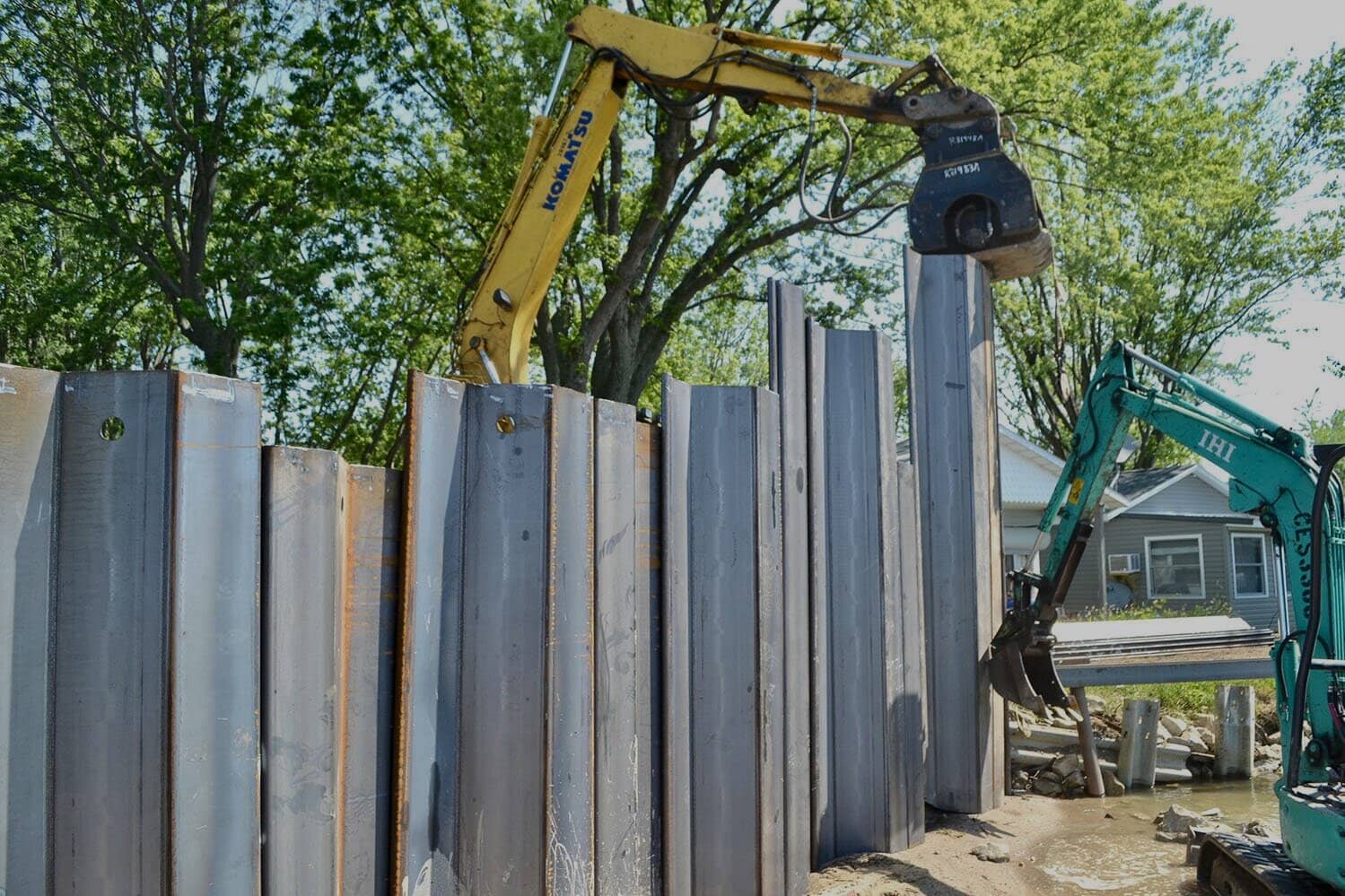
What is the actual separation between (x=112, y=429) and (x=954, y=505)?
5.28m

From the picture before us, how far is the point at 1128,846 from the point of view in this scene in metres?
6.83

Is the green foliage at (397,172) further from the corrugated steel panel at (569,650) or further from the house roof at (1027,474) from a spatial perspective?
the corrugated steel panel at (569,650)

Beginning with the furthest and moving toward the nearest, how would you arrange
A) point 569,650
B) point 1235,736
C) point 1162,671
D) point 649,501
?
point 1235,736 → point 1162,671 → point 649,501 → point 569,650

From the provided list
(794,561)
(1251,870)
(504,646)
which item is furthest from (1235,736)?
(504,646)

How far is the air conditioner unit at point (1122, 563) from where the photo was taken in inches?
1083

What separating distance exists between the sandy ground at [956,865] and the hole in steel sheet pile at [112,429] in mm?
3513

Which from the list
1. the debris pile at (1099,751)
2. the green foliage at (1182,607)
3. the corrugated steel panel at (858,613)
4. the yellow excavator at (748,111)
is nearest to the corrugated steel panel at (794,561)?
the corrugated steel panel at (858,613)

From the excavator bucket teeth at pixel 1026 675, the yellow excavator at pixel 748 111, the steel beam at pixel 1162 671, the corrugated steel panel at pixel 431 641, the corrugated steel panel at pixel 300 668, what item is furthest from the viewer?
the steel beam at pixel 1162 671

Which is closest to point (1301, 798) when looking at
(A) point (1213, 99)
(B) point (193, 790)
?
(B) point (193, 790)

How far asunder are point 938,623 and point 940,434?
114 centimetres

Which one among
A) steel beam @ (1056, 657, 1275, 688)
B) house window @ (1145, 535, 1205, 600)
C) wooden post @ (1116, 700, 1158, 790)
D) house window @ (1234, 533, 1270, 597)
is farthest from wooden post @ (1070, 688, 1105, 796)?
house window @ (1234, 533, 1270, 597)

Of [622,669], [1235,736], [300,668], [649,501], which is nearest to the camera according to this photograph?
[300,668]

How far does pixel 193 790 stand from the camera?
2789 mm

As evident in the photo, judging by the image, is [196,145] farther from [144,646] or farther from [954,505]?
[144,646]
